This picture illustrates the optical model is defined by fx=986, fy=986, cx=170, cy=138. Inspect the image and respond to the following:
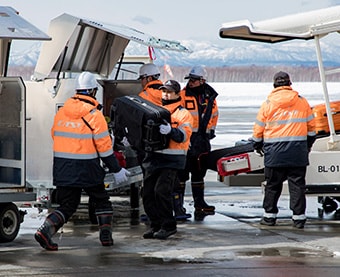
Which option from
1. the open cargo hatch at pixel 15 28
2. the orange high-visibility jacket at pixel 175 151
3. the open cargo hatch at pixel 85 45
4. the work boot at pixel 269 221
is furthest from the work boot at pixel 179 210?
the open cargo hatch at pixel 15 28

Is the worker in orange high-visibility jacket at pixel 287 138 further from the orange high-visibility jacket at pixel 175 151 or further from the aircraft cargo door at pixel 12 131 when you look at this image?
the aircraft cargo door at pixel 12 131

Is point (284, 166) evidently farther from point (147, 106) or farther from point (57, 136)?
point (57, 136)

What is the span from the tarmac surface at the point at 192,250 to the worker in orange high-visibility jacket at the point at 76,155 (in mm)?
336

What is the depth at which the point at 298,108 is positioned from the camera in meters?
10.7

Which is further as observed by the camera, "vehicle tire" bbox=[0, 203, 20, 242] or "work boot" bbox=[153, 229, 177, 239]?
"work boot" bbox=[153, 229, 177, 239]

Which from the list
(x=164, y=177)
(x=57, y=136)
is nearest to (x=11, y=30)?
(x=57, y=136)

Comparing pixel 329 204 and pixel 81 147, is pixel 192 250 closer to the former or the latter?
pixel 81 147

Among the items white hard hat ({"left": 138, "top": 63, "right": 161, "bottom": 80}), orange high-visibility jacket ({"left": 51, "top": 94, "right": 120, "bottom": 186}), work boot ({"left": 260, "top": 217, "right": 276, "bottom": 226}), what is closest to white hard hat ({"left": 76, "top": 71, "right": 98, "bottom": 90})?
orange high-visibility jacket ({"left": 51, "top": 94, "right": 120, "bottom": 186})

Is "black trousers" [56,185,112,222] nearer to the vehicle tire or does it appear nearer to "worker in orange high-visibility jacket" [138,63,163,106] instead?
the vehicle tire

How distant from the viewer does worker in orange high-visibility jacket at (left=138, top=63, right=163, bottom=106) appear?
11.0 metres

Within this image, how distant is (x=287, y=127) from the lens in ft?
35.0

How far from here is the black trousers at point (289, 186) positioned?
10.8 metres

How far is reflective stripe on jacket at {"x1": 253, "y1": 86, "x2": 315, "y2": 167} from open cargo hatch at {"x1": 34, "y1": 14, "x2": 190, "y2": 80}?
1.59 meters

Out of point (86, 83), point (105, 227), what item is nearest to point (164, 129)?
point (86, 83)
